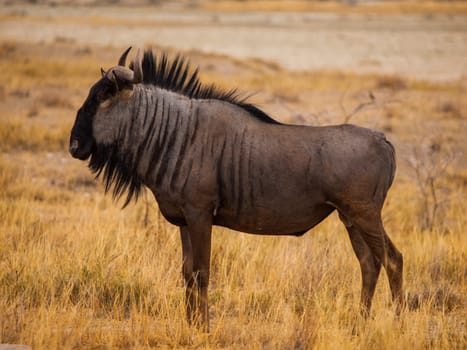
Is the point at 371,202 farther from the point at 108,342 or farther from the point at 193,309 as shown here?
the point at 108,342

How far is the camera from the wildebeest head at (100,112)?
5.02m

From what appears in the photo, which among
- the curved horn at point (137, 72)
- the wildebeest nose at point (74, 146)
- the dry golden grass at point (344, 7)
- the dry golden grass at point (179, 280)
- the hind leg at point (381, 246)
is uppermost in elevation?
the dry golden grass at point (344, 7)

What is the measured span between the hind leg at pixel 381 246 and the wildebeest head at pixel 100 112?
1.75 metres

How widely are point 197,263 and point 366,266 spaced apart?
4.20 ft

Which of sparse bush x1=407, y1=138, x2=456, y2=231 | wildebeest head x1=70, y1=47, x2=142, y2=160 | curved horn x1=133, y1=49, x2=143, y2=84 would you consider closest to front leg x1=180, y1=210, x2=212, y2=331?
wildebeest head x1=70, y1=47, x2=142, y2=160

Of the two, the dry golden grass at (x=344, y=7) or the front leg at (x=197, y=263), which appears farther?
the dry golden grass at (x=344, y=7)

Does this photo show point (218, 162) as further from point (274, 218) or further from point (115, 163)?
point (115, 163)

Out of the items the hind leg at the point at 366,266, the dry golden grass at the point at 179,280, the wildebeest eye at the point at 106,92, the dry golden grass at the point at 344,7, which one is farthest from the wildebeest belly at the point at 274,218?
the dry golden grass at the point at 344,7

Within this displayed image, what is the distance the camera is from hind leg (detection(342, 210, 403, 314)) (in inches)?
204

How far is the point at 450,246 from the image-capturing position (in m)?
7.07

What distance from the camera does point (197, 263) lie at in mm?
5059

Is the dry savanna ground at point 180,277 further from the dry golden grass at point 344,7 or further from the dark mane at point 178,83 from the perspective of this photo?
the dry golden grass at point 344,7

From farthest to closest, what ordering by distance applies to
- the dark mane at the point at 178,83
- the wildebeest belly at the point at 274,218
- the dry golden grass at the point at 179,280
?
the dark mane at the point at 178,83 < the wildebeest belly at the point at 274,218 < the dry golden grass at the point at 179,280

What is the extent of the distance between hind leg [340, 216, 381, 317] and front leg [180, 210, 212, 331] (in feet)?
3.71
